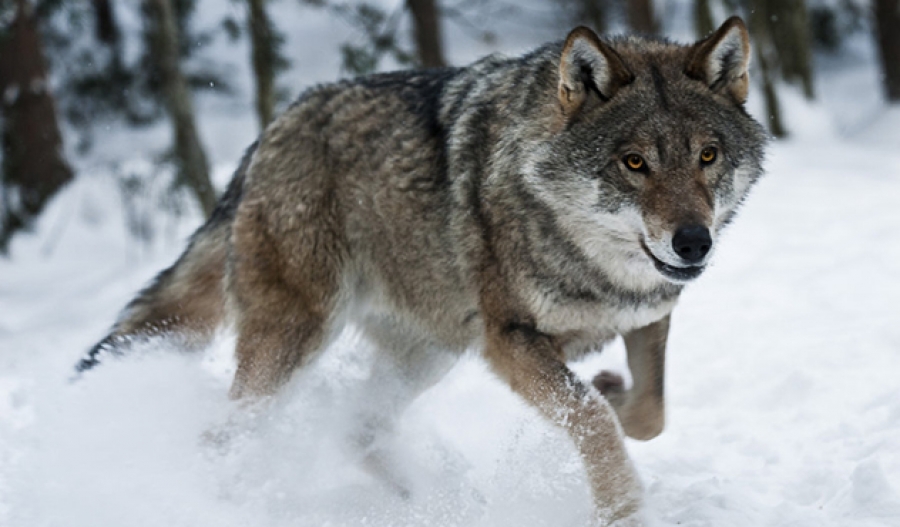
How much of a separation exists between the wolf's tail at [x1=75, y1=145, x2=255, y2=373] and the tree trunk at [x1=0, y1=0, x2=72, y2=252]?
889cm

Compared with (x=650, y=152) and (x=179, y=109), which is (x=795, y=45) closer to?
(x=179, y=109)

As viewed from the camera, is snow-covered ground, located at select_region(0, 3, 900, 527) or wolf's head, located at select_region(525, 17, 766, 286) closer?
wolf's head, located at select_region(525, 17, 766, 286)

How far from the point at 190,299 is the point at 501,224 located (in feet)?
5.97

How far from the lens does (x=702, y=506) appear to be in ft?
12.5

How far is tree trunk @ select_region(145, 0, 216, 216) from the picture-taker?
1002cm

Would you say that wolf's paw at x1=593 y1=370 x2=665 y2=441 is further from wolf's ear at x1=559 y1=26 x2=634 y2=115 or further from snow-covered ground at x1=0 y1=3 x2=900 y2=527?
wolf's ear at x1=559 y1=26 x2=634 y2=115

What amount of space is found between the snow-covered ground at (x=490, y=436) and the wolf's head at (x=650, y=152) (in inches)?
31.9

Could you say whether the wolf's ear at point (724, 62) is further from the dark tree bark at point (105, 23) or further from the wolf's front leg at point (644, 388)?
the dark tree bark at point (105, 23)

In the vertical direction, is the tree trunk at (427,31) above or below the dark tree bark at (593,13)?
above

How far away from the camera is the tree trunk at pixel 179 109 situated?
32.9ft

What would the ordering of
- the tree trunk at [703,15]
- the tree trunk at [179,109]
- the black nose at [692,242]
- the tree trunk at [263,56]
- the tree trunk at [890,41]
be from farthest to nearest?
1. the tree trunk at [890,41]
2. the tree trunk at [703,15]
3. the tree trunk at [263,56]
4. the tree trunk at [179,109]
5. the black nose at [692,242]

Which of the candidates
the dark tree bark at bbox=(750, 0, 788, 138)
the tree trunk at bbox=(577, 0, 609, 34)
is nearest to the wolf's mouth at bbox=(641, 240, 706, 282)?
the dark tree bark at bbox=(750, 0, 788, 138)

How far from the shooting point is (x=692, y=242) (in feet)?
10.6

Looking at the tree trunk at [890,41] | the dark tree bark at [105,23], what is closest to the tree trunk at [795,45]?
the tree trunk at [890,41]
